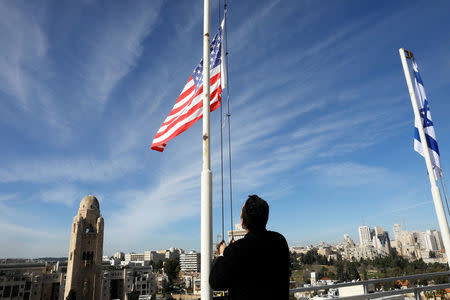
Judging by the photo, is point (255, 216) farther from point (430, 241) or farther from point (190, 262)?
point (430, 241)

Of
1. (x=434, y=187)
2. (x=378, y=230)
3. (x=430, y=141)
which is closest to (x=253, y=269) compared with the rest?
(x=434, y=187)

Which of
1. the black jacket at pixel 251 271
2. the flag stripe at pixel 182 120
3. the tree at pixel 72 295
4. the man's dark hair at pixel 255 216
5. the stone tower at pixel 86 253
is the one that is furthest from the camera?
the stone tower at pixel 86 253

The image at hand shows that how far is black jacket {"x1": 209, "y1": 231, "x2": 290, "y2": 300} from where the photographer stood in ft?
6.03

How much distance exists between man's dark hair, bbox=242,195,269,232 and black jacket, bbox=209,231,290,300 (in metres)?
0.11

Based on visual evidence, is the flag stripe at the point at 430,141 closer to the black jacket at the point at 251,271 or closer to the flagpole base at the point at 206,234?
the flagpole base at the point at 206,234

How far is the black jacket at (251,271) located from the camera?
6.03 feet

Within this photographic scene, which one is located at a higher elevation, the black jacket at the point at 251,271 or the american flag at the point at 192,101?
the american flag at the point at 192,101

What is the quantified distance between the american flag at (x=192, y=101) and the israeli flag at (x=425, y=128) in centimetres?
673

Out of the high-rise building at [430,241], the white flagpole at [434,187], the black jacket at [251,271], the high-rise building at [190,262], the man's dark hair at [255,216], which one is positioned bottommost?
the high-rise building at [190,262]

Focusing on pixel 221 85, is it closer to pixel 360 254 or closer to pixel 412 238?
pixel 360 254

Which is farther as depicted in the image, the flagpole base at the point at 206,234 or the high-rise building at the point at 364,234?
the high-rise building at the point at 364,234

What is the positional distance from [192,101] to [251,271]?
12.3 feet

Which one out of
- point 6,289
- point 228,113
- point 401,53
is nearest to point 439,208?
point 401,53

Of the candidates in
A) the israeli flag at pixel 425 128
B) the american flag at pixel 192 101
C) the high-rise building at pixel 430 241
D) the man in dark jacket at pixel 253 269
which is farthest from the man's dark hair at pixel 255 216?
the high-rise building at pixel 430 241
